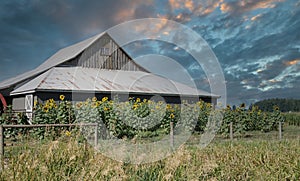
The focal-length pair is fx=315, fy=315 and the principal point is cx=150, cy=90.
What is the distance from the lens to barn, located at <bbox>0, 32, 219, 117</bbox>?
18828mm

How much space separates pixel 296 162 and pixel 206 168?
2.16 m

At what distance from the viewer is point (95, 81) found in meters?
21.0

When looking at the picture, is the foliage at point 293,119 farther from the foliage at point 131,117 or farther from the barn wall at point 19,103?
the barn wall at point 19,103

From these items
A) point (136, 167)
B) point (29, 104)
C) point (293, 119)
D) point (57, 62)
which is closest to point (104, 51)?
point (57, 62)

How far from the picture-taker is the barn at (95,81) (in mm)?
18828

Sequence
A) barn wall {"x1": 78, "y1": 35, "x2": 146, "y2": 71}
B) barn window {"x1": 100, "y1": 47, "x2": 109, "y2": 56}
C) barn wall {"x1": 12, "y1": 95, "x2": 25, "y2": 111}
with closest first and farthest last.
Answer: barn wall {"x1": 12, "y1": 95, "x2": 25, "y2": 111} < barn wall {"x1": 78, "y1": 35, "x2": 146, "y2": 71} < barn window {"x1": 100, "y1": 47, "x2": 109, "y2": 56}

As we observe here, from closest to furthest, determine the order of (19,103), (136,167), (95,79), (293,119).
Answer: (136,167) < (19,103) < (95,79) < (293,119)

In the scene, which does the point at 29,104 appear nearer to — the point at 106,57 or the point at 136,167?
the point at 106,57

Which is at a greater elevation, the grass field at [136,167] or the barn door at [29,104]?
the barn door at [29,104]

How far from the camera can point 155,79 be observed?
2589 cm

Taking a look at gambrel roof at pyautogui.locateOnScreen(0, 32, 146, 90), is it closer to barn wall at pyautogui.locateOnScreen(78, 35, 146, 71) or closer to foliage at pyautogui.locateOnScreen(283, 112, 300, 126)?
barn wall at pyautogui.locateOnScreen(78, 35, 146, 71)

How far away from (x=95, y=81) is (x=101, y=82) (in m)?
0.40

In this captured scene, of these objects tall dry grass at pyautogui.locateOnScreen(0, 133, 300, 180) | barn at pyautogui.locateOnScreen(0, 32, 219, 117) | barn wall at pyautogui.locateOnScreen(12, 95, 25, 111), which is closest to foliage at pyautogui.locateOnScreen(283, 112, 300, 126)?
barn at pyautogui.locateOnScreen(0, 32, 219, 117)

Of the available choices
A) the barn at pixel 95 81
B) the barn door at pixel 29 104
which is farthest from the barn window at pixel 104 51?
the barn door at pixel 29 104
